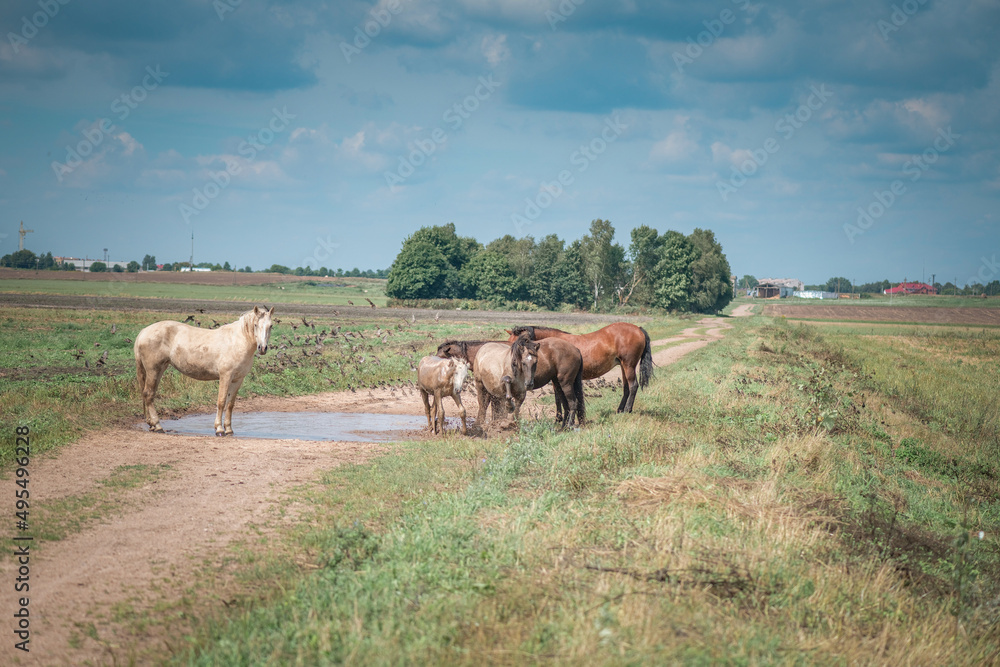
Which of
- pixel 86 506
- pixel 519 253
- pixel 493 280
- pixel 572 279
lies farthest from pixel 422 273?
pixel 86 506

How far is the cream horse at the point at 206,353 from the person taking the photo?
12.5 meters

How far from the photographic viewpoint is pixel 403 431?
44.8 ft

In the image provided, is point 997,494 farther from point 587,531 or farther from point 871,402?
point 587,531

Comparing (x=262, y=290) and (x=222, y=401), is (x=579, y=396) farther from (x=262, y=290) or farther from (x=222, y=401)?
(x=262, y=290)

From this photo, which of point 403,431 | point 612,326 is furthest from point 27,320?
point 612,326

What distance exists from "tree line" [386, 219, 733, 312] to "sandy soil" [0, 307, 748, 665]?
259 ft

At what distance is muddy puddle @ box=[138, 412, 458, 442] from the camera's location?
42.4ft

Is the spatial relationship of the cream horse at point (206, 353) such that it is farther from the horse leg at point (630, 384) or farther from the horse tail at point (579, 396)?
the horse leg at point (630, 384)

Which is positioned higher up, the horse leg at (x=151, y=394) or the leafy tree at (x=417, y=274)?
the leafy tree at (x=417, y=274)

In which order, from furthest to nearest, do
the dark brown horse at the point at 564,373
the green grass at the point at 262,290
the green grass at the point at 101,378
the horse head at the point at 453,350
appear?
1. the green grass at the point at 262,290
2. the horse head at the point at 453,350
3. the dark brown horse at the point at 564,373
4. the green grass at the point at 101,378

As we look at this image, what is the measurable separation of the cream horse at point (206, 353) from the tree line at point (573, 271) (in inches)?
3023

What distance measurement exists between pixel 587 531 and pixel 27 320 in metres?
39.0

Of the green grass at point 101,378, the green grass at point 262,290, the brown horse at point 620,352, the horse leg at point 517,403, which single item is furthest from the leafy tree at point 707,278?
the horse leg at point 517,403

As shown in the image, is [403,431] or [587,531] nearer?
[587,531]
